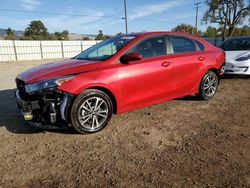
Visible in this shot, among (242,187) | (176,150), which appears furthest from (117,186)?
(242,187)

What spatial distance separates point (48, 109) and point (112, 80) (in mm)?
1113

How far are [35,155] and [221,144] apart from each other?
2661 millimetres

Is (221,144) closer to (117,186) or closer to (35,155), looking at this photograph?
(117,186)

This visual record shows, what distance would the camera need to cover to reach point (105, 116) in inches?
151

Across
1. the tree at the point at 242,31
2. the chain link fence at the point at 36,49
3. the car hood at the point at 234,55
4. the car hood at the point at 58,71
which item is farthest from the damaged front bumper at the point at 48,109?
the tree at the point at 242,31

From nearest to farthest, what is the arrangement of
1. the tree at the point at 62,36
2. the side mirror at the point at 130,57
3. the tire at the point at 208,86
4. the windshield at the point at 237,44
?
the side mirror at the point at 130,57 → the tire at the point at 208,86 → the windshield at the point at 237,44 → the tree at the point at 62,36

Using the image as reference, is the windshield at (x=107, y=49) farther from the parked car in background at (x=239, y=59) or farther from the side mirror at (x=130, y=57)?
the parked car in background at (x=239, y=59)

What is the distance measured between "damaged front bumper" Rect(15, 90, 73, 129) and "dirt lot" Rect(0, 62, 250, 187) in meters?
0.30

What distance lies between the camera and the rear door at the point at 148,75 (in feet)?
13.0

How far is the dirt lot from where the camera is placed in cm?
253

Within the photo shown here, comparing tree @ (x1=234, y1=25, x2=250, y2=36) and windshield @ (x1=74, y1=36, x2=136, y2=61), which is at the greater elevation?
tree @ (x1=234, y1=25, x2=250, y2=36)

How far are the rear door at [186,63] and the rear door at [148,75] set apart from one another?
21 cm

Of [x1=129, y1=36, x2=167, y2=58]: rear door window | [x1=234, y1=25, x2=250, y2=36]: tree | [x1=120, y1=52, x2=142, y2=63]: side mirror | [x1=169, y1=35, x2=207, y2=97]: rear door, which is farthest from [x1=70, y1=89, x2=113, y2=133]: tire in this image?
[x1=234, y1=25, x2=250, y2=36]: tree

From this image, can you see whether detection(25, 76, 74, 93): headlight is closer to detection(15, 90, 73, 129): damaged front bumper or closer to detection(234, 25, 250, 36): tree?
detection(15, 90, 73, 129): damaged front bumper
